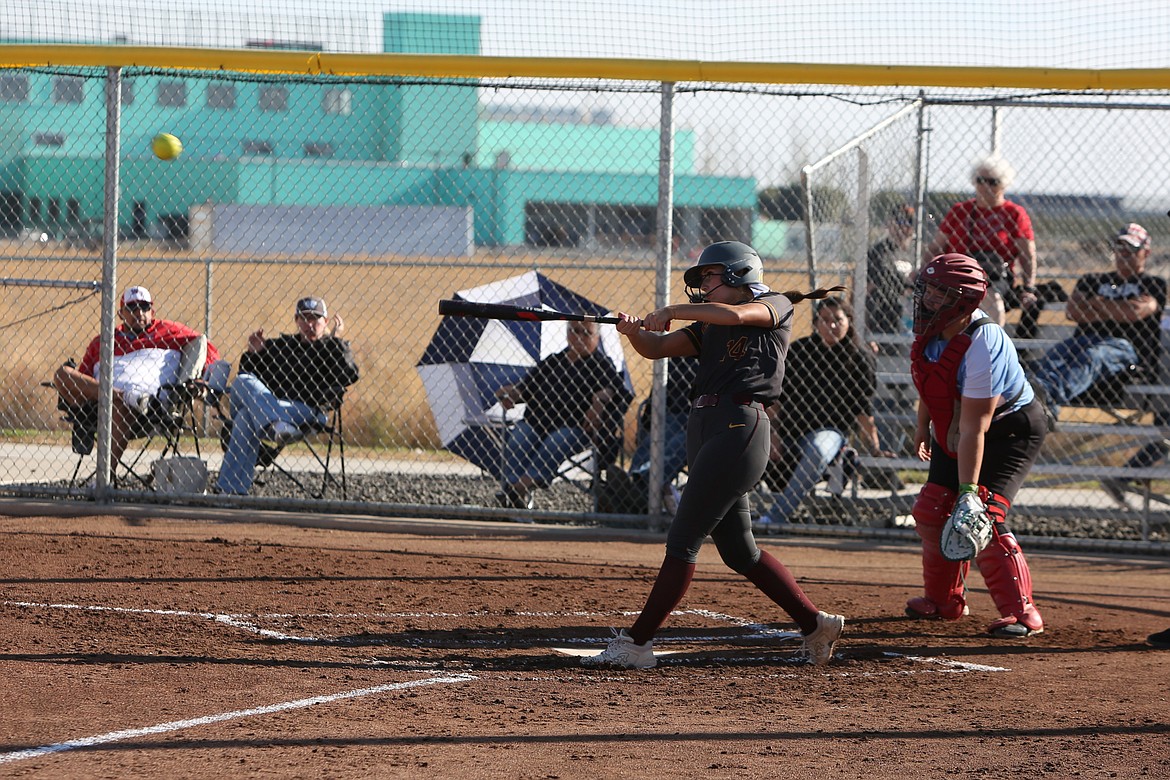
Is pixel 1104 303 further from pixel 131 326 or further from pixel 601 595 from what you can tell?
pixel 131 326

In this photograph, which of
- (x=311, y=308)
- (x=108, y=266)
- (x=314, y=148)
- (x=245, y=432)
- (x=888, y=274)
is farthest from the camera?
(x=314, y=148)

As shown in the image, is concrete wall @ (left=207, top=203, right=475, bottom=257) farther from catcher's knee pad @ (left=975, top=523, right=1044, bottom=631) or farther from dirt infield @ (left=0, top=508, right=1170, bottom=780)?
catcher's knee pad @ (left=975, top=523, right=1044, bottom=631)

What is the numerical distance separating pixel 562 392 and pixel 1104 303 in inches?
155

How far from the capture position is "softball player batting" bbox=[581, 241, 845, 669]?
534 centimetres

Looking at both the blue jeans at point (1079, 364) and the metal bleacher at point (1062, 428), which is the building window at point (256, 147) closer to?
the metal bleacher at point (1062, 428)

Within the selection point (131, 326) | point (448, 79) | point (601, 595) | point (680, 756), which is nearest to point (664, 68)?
point (448, 79)

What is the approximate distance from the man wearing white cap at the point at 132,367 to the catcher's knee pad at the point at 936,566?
5.62m

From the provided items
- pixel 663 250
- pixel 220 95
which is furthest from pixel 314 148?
pixel 663 250

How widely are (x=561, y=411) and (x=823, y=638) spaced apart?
14.2 feet

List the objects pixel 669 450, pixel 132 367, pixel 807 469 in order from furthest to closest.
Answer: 1. pixel 132 367
2. pixel 669 450
3. pixel 807 469

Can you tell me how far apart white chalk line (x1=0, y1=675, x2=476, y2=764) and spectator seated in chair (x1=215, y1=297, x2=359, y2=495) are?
4814mm

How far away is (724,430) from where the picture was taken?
5.37m

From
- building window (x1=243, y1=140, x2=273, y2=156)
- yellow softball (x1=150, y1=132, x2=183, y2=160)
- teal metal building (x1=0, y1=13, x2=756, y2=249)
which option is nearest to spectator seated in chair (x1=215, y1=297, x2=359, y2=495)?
yellow softball (x1=150, y1=132, x2=183, y2=160)

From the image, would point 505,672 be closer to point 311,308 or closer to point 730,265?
point 730,265
